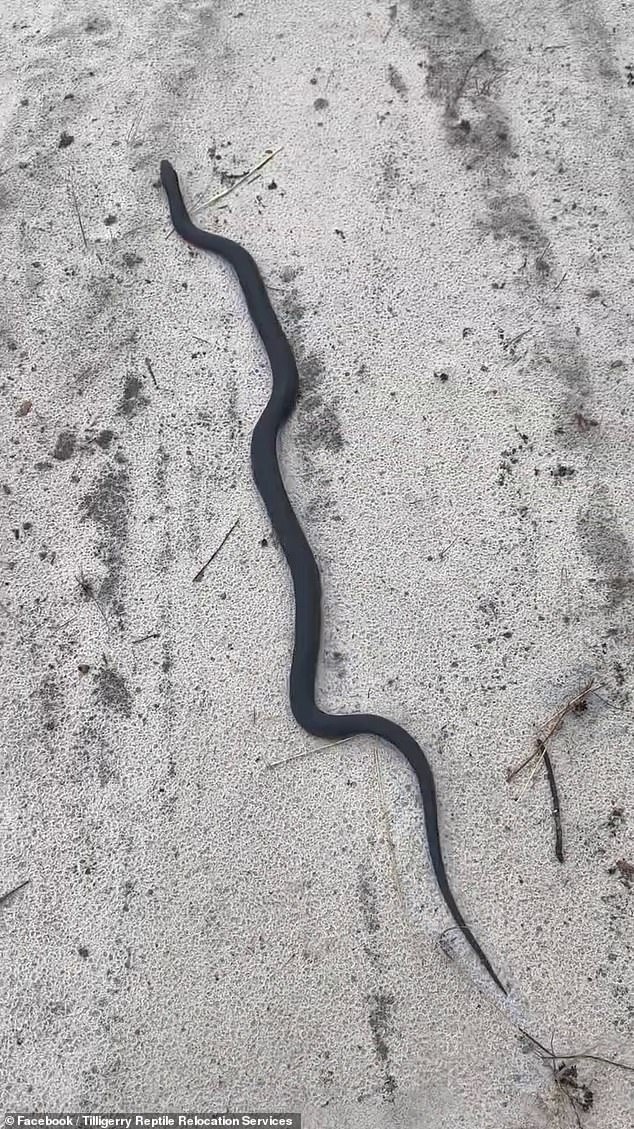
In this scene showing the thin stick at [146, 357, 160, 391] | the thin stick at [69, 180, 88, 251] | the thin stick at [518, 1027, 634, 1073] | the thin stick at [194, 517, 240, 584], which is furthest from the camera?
the thin stick at [69, 180, 88, 251]

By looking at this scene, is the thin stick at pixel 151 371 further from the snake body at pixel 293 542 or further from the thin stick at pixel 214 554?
the thin stick at pixel 214 554

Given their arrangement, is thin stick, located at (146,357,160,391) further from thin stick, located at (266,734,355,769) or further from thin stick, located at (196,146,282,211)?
thin stick, located at (266,734,355,769)

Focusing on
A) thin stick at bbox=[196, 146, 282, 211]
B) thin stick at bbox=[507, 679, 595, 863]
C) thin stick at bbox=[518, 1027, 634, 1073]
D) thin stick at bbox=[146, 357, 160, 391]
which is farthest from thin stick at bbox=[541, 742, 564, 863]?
thin stick at bbox=[196, 146, 282, 211]

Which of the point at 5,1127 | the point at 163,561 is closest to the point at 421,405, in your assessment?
the point at 163,561

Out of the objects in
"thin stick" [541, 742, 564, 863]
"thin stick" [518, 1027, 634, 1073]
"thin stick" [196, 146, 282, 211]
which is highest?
"thin stick" [196, 146, 282, 211]

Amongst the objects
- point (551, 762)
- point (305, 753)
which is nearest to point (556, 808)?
point (551, 762)

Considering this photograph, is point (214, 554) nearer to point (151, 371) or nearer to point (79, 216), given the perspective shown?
point (151, 371)

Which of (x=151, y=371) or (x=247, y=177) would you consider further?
(x=247, y=177)

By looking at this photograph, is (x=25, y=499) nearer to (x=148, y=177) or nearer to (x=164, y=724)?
(x=164, y=724)
